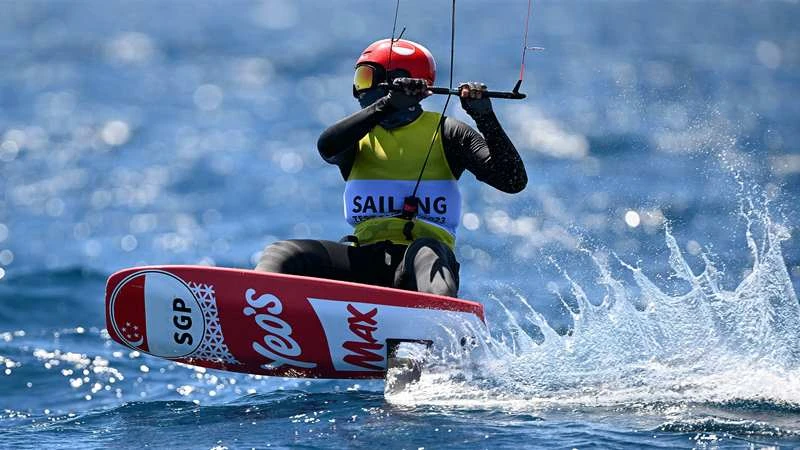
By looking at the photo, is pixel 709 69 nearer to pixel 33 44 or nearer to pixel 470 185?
pixel 470 185

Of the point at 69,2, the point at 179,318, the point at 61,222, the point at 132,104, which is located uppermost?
the point at 69,2

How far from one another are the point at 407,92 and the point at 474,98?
1.23ft

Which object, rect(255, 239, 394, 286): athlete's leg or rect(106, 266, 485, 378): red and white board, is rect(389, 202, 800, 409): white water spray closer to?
rect(106, 266, 485, 378): red and white board

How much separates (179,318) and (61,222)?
974 centimetres

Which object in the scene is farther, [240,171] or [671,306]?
[240,171]

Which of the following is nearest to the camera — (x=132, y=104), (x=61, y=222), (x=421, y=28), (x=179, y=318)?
(x=179, y=318)

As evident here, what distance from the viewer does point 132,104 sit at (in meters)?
27.6

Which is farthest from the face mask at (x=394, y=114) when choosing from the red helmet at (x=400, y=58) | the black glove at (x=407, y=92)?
the black glove at (x=407, y=92)

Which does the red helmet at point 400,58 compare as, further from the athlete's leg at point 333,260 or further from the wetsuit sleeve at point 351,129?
the athlete's leg at point 333,260

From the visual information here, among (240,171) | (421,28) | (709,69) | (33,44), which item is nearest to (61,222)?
(240,171)

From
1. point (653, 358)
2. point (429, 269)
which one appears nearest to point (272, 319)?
point (429, 269)

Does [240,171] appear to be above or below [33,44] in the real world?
below

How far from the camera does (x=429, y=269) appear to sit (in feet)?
24.2

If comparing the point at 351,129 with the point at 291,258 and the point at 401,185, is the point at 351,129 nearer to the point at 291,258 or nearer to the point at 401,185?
the point at 401,185
